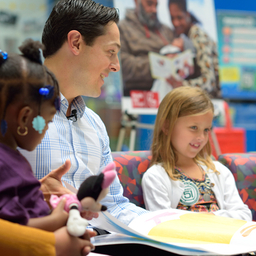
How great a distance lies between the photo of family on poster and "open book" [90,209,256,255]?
1569mm

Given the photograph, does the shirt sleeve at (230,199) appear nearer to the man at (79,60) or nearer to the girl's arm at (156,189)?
the girl's arm at (156,189)

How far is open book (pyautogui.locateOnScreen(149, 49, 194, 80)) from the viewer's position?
262 cm

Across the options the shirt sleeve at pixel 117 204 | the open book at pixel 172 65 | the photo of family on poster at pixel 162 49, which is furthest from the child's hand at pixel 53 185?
the open book at pixel 172 65

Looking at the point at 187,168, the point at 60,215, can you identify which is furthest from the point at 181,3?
the point at 60,215

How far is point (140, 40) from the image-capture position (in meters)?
2.55

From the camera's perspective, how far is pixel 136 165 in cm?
151

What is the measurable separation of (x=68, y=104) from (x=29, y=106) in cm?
54

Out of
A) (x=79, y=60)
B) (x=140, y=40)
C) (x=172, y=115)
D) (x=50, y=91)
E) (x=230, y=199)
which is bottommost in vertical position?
(x=230, y=199)

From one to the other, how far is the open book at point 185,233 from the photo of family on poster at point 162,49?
1.57 m

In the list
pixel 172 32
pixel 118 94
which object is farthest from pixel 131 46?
pixel 118 94

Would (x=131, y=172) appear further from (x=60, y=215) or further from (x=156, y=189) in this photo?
(x=60, y=215)

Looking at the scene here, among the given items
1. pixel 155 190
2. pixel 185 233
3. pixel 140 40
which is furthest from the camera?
pixel 140 40

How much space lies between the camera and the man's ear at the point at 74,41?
3.50 feet

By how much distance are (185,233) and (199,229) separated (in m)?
0.05
